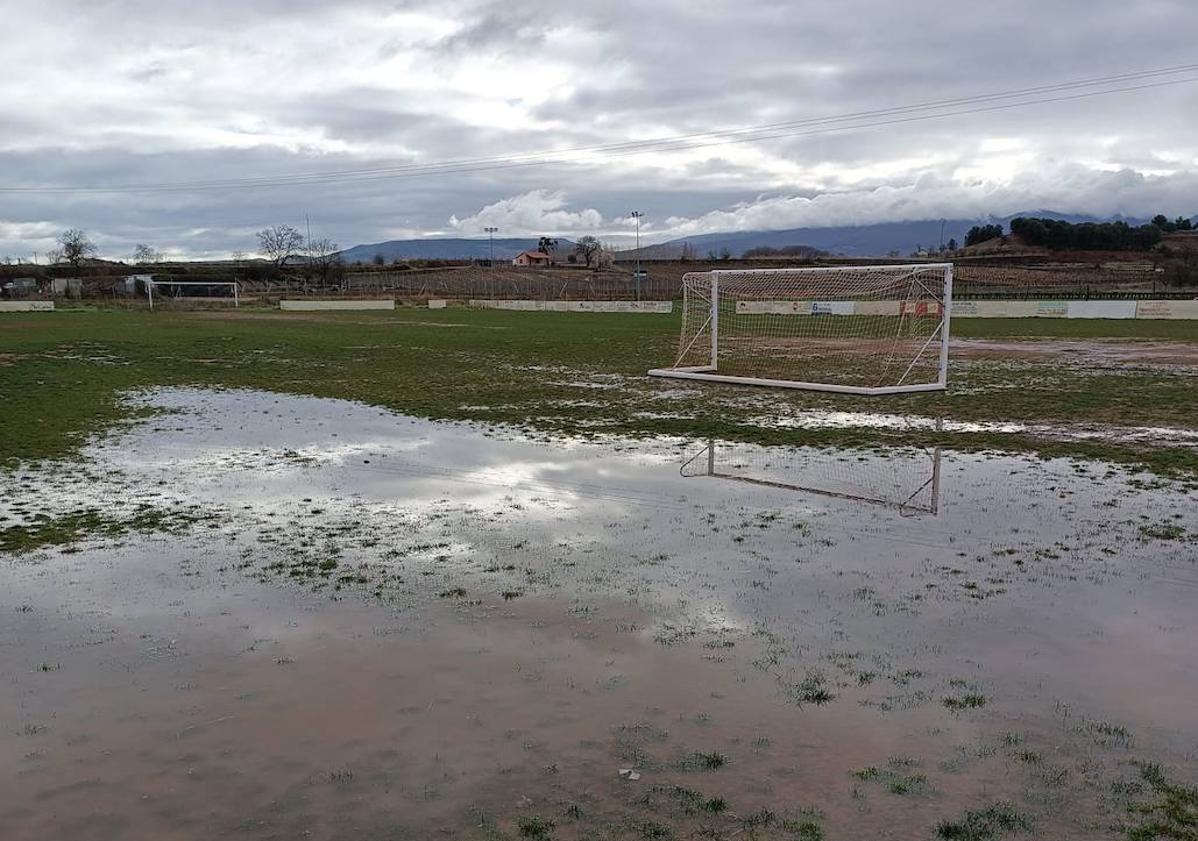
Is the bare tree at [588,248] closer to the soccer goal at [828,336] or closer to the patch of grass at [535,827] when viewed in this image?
the soccer goal at [828,336]

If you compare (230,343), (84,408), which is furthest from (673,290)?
(84,408)

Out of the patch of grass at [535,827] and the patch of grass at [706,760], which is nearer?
the patch of grass at [535,827]

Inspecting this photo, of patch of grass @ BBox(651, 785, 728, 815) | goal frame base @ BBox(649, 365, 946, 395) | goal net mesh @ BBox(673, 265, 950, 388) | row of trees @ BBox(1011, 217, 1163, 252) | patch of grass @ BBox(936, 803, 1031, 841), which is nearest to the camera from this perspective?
patch of grass @ BBox(936, 803, 1031, 841)

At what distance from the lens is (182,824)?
4.07 m

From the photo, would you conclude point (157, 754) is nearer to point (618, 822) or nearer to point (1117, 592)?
point (618, 822)

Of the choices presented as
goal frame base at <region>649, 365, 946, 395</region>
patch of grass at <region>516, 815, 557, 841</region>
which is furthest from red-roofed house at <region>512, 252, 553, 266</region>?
patch of grass at <region>516, 815, 557, 841</region>

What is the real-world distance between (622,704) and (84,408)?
1501 cm

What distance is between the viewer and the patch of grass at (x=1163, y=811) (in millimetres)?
3953

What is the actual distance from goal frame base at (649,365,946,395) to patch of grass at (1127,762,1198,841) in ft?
51.8

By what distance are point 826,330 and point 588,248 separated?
116944mm

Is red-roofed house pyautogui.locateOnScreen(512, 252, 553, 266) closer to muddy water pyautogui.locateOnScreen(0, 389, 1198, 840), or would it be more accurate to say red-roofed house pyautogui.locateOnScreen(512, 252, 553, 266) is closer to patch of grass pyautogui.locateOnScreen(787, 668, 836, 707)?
muddy water pyautogui.locateOnScreen(0, 389, 1198, 840)

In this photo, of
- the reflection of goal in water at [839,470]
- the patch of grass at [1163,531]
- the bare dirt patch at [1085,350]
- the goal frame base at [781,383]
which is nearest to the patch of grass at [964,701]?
the patch of grass at [1163,531]

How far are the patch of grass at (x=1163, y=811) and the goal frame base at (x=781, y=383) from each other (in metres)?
15.8

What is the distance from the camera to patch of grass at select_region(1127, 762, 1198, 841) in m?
3.95
